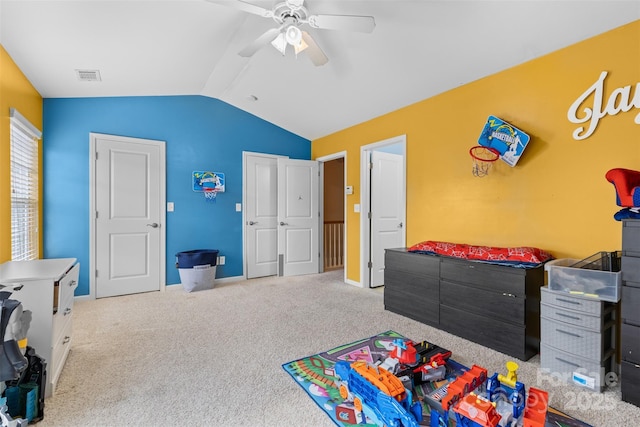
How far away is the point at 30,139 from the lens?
10.3 ft

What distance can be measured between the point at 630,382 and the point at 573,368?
26cm

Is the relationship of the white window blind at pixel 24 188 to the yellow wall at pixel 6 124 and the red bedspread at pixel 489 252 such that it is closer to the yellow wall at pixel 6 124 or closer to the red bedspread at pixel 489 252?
the yellow wall at pixel 6 124

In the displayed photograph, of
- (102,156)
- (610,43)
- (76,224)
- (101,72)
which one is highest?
(101,72)

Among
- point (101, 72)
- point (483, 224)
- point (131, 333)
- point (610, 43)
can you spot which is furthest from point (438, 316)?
point (101, 72)

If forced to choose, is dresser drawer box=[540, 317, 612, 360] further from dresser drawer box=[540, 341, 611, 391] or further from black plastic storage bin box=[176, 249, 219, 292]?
black plastic storage bin box=[176, 249, 219, 292]

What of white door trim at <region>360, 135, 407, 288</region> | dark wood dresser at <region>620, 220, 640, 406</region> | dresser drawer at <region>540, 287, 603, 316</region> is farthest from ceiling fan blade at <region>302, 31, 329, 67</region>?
dresser drawer at <region>540, 287, 603, 316</region>

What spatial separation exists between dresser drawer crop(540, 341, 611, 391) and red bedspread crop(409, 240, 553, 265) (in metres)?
0.60

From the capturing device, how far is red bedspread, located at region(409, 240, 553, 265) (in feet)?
7.70

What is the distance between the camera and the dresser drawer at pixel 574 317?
1.87 metres

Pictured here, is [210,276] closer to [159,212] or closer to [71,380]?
[159,212]

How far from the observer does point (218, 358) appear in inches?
89.0

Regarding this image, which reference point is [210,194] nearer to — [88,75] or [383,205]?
[88,75]

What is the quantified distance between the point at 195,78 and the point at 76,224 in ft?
7.35

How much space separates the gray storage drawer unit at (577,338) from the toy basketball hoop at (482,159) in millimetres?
1224
